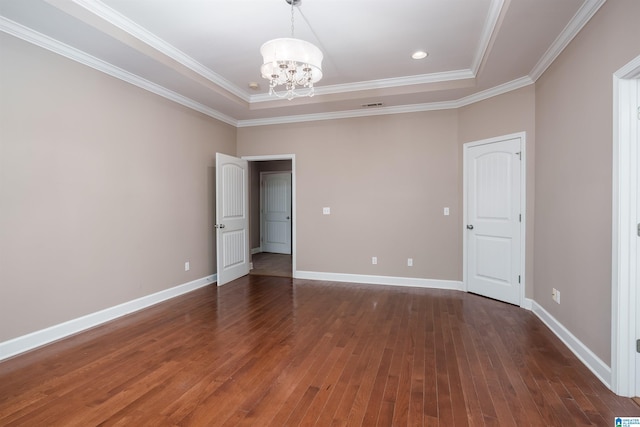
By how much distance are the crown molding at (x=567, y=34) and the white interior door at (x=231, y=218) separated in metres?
4.28

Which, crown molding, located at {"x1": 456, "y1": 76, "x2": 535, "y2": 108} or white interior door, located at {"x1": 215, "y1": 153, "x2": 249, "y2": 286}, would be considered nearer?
crown molding, located at {"x1": 456, "y1": 76, "x2": 535, "y2": 108}

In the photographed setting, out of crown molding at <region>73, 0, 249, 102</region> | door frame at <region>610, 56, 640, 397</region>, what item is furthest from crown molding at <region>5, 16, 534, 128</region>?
door frame at <region>610, 56, 640, 397</region>

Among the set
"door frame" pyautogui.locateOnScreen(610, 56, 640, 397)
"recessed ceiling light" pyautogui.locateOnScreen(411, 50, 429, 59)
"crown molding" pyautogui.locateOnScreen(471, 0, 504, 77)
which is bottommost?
"door frame" pyautogui.locateOnScreen(610, 56, 640, 397)

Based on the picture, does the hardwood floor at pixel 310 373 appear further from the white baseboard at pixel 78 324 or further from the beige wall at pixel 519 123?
the beige wall at pixel 519 123

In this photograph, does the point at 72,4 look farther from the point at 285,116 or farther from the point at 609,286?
the point at 609,286

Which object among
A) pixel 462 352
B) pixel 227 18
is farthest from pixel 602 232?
pixel 227 18

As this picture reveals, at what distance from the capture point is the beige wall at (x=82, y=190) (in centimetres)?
267

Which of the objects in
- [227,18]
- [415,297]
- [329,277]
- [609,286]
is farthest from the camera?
[329,277]

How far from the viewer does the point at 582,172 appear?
258 cm

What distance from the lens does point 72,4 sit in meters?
2.52

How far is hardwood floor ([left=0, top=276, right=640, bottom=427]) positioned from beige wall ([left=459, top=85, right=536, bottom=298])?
0.84 metres

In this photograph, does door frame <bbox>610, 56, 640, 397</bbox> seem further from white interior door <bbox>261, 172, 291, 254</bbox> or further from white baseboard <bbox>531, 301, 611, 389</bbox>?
white interior door <bbox>261, 172, 291, 254</bbox>

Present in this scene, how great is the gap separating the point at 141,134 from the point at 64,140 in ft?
3.03

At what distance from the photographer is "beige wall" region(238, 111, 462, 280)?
15.5 feet
